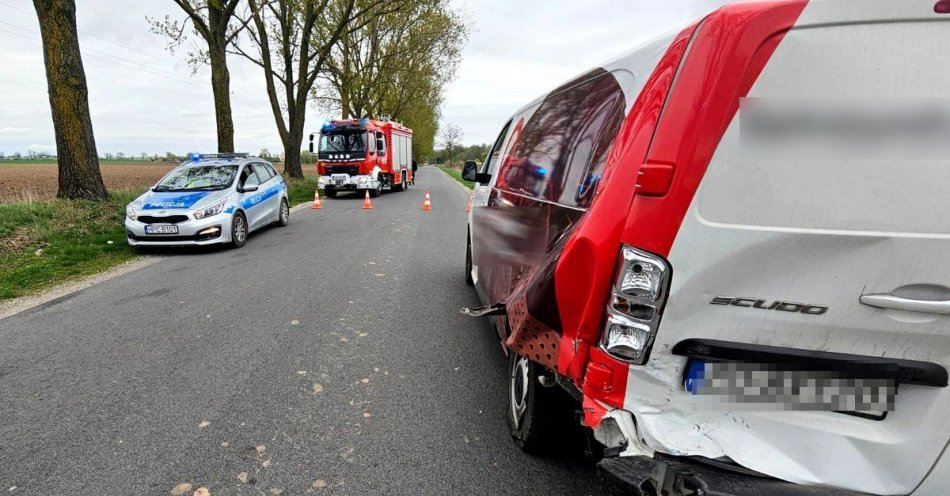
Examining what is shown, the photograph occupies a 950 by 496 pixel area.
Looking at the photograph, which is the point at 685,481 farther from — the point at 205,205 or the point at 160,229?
the point at 160,229

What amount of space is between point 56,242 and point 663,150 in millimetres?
9654

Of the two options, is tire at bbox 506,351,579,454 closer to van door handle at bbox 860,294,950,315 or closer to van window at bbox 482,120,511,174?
van door handle at bbox 860,294,950,315

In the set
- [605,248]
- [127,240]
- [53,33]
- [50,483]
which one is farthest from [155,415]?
[53,33]

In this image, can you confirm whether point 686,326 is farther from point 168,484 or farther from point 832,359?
point 168,484

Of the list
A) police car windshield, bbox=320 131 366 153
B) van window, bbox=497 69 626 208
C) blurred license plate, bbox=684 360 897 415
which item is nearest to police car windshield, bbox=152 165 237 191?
van window, bbox=497 69 626 208

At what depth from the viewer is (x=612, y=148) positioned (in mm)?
2023

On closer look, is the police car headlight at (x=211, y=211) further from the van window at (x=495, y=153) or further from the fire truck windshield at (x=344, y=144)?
the fire truck windshield at (x=344, y=144)

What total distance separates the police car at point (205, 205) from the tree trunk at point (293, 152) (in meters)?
12.5

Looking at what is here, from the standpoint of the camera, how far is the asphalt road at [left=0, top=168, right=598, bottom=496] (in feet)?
8.09

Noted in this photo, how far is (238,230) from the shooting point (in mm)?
8664

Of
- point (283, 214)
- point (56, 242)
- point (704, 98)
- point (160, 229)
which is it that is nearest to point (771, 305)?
point (704, 98)

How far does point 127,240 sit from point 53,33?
429 centimetres

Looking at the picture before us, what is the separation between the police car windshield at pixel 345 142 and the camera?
63.7 feet

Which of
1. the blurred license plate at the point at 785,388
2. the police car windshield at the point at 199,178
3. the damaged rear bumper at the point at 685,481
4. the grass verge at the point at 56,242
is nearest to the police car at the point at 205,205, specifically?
the police car windshield at the point at 199,178
